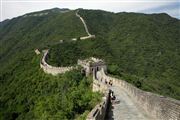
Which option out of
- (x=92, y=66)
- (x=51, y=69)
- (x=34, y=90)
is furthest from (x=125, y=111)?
(x=34, y=90)

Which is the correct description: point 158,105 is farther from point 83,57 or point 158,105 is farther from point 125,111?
point 83,57

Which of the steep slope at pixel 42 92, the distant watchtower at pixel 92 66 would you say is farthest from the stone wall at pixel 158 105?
the distant watchtower at pixel 92 66

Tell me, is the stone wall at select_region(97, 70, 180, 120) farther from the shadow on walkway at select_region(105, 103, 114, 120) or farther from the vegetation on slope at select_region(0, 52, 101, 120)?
the vegetation on slope at select_region(0, 52, 101, 120)

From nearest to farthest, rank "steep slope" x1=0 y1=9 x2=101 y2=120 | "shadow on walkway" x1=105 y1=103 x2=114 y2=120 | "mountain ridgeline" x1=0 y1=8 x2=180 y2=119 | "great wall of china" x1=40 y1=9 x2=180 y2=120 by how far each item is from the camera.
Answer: "great wall of china" x1=40 y1=9 x2=180 y2=120
"shadow on walkway" x1=105 y1=103 x2=114 y2=120
"steep slope" x1=0 y1=9 x2=101 y2=120
"mountain ridgeline" x1=0 y1=8 x2=180 y2=119

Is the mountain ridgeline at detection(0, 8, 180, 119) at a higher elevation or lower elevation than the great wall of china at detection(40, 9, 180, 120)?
lower

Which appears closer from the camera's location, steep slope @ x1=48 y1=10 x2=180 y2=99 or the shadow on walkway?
the shadow on walkway

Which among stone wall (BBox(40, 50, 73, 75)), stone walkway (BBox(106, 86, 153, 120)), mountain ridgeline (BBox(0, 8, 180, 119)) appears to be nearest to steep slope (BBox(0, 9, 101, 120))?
mountain ridgeline (BBox(0, 8, 180, 119))

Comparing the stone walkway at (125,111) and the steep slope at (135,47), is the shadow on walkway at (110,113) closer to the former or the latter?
the stone walkway at (125,111)

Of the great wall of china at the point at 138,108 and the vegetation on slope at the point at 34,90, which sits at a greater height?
the great wall of china at the point at 138,108

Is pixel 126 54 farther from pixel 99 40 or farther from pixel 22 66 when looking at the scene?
pixel 22 66
